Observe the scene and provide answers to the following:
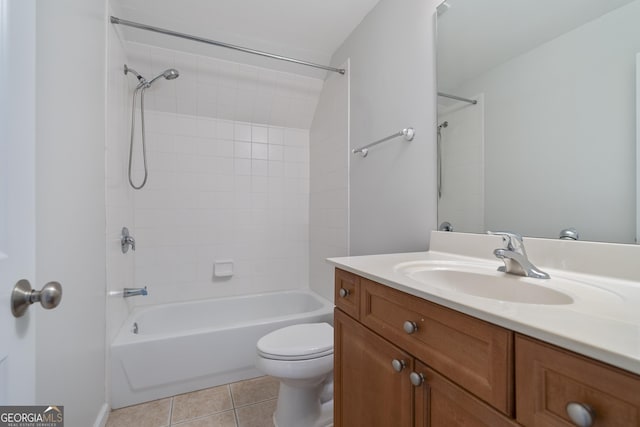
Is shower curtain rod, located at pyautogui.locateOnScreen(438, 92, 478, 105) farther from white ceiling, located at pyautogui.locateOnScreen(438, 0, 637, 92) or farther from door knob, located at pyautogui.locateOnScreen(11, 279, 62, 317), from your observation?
door knob, located at pyautogui.locateOnScreen(11, 279, 62, 317)


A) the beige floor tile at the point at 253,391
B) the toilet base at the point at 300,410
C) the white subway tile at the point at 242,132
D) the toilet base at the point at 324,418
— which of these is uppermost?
the white subway tile at the point at 242,132

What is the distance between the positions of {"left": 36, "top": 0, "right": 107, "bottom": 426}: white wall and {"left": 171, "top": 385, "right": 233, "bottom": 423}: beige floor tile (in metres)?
0.36

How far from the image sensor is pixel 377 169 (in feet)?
5.27

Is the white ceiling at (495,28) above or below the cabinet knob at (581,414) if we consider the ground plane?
above

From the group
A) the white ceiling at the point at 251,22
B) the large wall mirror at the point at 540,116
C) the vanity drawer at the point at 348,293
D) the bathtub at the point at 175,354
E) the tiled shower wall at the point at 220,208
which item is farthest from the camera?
the tiled shower wall at the point at 220,208

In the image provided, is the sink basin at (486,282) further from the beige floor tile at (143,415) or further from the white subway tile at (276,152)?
the white subway tile at (276,152)

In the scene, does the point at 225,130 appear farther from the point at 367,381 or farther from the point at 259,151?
the point at 367,381

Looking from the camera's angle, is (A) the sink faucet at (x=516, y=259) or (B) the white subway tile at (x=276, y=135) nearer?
(A) the sink faucet at (x=516, y=259)

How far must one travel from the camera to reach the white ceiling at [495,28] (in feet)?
2.66

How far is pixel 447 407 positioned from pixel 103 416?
5.45 feet

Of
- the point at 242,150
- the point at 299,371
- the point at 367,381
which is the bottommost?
the point at 299,371

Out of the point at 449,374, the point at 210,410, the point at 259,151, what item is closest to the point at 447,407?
the point at 449,374

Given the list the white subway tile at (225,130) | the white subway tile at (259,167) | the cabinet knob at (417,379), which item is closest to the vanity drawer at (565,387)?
the cabinet knob at (417,379)

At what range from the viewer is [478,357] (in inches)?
19.1
